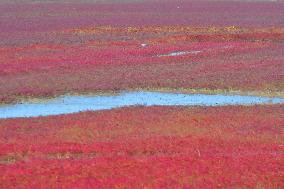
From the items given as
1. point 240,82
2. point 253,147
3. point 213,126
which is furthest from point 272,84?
point 253,147

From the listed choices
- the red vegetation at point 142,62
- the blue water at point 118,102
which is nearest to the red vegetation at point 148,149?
the blue water at point 118,102

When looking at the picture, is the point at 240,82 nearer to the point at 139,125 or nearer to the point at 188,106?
the point at 188,106

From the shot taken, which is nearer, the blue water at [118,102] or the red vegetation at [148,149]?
the red vegetation at [148,149]

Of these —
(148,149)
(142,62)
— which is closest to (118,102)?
(148,149)

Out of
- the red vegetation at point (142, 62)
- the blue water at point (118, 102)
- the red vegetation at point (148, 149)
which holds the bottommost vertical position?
the red vegetation at point (142, 62)

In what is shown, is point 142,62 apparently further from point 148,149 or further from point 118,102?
point 148,149

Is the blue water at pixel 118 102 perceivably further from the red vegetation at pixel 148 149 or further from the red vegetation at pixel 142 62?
the red vegetation at pixel 148 149
